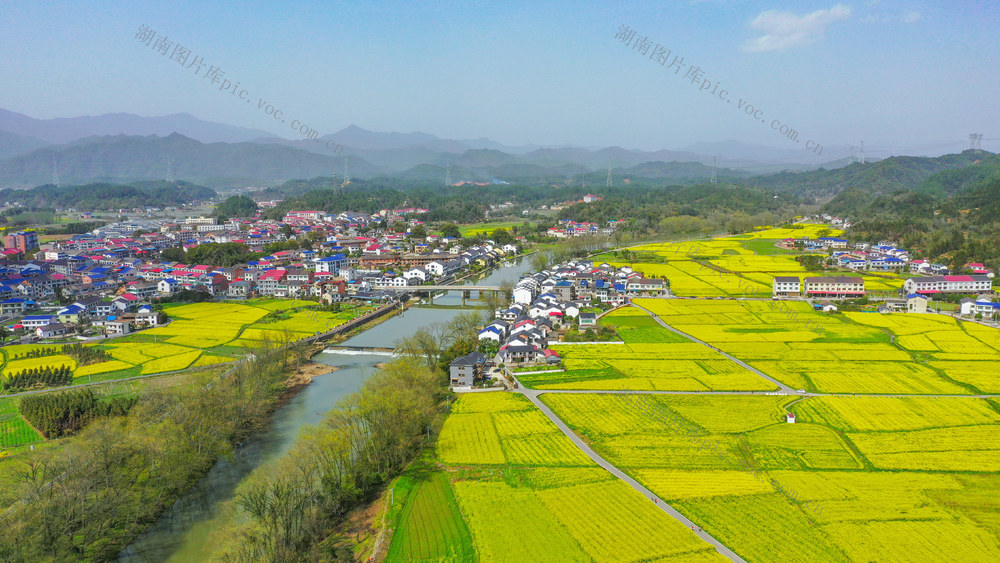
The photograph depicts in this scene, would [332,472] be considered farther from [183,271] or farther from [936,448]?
[183,271]

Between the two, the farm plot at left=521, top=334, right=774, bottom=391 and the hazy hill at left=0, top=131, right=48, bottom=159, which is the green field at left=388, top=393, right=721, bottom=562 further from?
the hazy hill at left=0, top=131, right=48, bottom=159

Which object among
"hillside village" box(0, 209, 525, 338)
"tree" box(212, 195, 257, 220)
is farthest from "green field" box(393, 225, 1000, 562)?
"tree" box(212, 195, 257, 220)

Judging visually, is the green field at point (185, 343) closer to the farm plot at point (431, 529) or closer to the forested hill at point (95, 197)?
the farm plot at point (431, 529)

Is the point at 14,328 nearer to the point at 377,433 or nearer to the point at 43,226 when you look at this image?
→ the point at 377,433

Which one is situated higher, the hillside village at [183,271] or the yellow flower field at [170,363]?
the hillside village at [183,271]

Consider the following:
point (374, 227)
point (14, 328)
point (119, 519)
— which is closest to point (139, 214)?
point (374, 227)

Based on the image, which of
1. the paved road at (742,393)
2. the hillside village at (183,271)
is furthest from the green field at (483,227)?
the paved road at (742,393)
